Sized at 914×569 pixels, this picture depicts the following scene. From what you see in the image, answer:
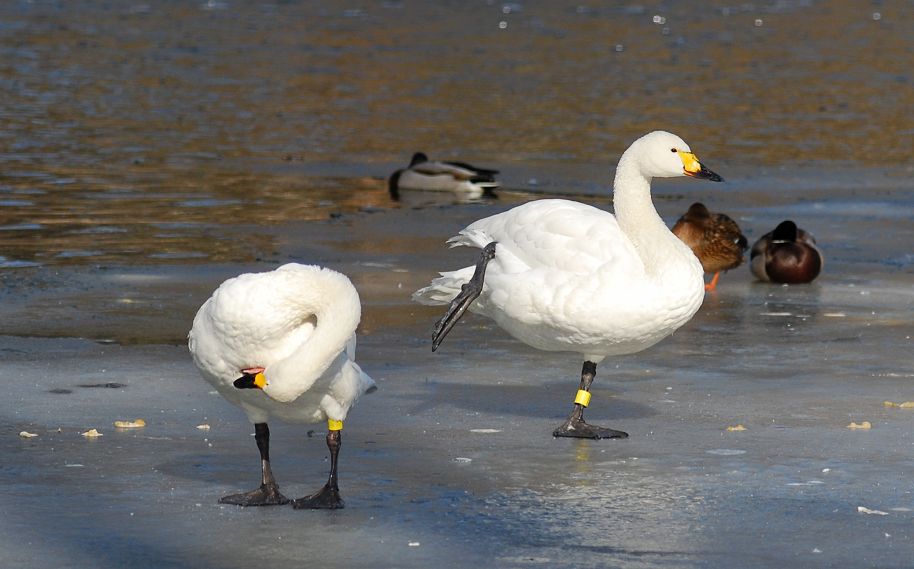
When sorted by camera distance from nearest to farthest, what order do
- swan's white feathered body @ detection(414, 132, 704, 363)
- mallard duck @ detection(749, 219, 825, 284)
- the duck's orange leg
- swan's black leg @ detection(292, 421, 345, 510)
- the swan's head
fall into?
swan's black leg @ detection(292, 421, 345, 510) < swan's white feathered body @ detection(414, 132, 704, 363) < the swan's head < mallard duck @ detection(749, 219, 825, 284) < the duck's orange leg

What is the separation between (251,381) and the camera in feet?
21.4

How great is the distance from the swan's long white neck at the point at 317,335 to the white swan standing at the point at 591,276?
186 centimetres

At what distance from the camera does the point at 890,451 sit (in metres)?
7.96

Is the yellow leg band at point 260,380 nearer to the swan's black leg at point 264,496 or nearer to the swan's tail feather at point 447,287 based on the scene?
the swan's black leg at point 264,496

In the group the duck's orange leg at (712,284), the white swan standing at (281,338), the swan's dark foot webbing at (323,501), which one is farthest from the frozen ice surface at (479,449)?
the duck's orange leg at (712,284)

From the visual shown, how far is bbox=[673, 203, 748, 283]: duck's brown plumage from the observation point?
1362cm

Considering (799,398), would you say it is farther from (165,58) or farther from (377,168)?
(165,58)

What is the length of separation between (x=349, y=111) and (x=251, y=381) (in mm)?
24120

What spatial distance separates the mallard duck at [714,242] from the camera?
13.6m

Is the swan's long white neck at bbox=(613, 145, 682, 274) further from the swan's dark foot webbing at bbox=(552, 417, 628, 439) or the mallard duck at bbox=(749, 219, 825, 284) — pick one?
the mallard duck at bbox=(749, 219, 825, 284)

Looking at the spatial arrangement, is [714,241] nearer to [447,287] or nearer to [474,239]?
[474,239]

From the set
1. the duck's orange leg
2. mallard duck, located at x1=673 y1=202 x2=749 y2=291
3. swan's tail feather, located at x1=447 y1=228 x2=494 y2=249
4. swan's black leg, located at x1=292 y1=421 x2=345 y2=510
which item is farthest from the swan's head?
the duck's orange leg

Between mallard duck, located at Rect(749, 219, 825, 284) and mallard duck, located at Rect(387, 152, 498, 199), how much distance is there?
739cm

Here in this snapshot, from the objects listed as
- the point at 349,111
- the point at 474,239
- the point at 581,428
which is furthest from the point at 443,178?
the point at 581,428
